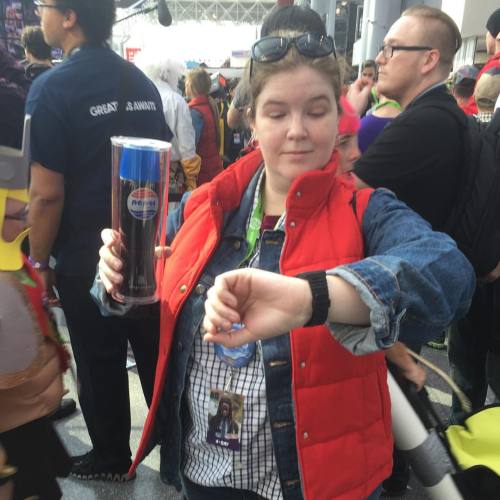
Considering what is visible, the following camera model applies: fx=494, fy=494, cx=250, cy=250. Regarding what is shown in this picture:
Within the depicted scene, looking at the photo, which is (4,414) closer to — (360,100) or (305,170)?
(305,170)

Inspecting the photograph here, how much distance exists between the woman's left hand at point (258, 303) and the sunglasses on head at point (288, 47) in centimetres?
56

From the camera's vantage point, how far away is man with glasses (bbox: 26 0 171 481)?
2002 mm

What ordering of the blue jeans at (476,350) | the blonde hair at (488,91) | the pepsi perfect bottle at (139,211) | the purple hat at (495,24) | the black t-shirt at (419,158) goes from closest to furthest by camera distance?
the pepsi perfect bottle at (139,211), the black t-shirt at (419,158), the blue jeans at (476,350), the blonde hair at (488,91), the purple hat at (495,24)

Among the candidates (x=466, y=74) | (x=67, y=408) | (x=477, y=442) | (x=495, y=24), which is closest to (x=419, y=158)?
(x=477, y=442)

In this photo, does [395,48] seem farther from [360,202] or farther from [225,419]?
[225,419]

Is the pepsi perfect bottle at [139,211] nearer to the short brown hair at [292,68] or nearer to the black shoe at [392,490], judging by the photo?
the short brown hair at [292,68]

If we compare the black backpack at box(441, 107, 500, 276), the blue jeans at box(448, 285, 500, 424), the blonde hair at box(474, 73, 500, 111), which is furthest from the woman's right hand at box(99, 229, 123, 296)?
the blonde hair at box(474, 73, 500, 111)

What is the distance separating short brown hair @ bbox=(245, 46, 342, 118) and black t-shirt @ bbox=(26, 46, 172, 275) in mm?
1117

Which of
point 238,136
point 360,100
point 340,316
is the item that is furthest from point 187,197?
point 238,136

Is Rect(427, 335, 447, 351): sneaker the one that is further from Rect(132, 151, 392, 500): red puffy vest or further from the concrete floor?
Rect(132, 151, 392, 500): red puffy vest

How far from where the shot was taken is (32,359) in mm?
1145

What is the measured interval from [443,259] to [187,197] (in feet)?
2.39

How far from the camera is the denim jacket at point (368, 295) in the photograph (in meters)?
0.82

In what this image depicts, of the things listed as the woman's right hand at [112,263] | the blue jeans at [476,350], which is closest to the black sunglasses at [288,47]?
the woman's right hand at [112,263]
